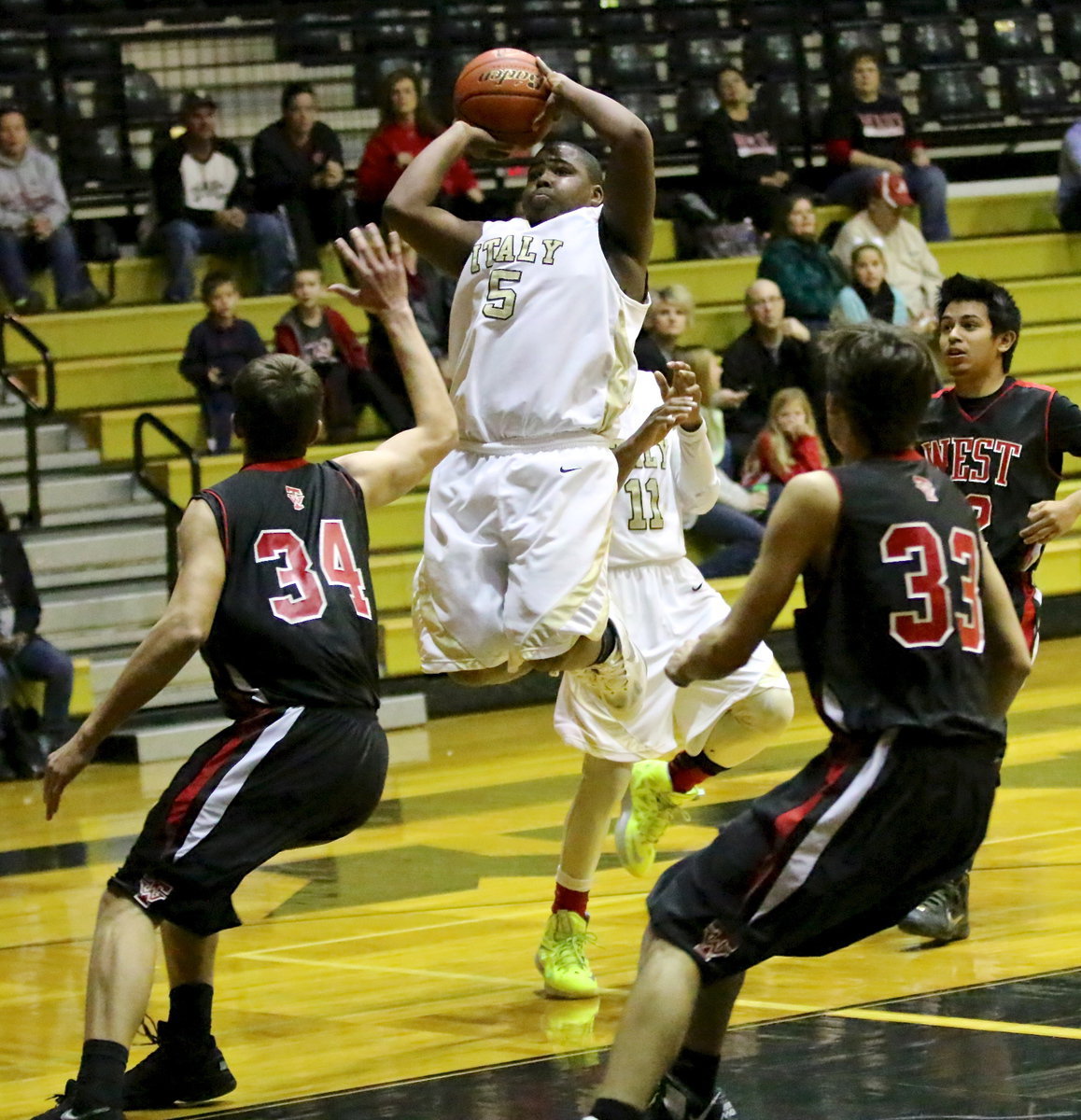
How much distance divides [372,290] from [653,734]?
1.62 metres

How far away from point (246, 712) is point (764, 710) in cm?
177

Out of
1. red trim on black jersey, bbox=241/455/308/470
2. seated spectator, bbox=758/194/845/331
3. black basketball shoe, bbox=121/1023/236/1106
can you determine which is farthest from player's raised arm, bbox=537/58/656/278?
seated spectator, bbox=758/194/845/331

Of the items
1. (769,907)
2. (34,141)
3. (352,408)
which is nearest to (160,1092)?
(769,907)

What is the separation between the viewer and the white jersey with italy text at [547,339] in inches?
206

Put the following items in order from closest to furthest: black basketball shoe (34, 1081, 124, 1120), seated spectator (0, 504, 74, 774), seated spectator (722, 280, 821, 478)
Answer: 1. black basketball shoe (34, 1081, 124, 1120)
2. seated spectator (0, 504, 74, 774)
3. seated spectator (722, 280, 821, 478)

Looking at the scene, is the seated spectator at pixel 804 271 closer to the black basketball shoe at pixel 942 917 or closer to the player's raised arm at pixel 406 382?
the black basketball shoe at pixel 942 917

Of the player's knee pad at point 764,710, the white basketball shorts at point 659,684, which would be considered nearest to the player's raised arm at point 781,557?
the white basketball shorts at point 659,684

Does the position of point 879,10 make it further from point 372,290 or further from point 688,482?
point 372,290

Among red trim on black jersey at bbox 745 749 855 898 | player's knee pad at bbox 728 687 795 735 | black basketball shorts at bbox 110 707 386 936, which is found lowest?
player's knee pad at bbox 728 687 795 735

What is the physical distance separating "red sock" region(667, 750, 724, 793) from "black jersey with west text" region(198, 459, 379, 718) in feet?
4.95

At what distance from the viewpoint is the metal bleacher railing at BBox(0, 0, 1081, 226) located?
13.9 metres

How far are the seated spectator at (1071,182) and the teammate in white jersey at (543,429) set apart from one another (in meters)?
10.4

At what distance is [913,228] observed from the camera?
14297 millimetres

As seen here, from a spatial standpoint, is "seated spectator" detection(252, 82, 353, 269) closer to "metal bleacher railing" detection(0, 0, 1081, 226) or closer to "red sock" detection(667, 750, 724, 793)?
"metal bleacher railing" detection(0, 0, 1081, 226)
